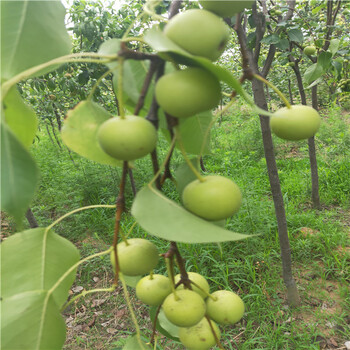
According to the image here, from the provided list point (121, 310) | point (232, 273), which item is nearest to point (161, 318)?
point (232, 273)

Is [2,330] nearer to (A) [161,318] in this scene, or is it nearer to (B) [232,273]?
(A) [161,318]

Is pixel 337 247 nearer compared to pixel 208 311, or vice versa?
pixel 208 311

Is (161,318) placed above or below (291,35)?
below

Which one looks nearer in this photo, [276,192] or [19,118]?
[19,118]

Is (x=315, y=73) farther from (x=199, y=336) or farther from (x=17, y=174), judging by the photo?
(x=17, y=174)

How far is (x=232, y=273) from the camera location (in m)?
2.46

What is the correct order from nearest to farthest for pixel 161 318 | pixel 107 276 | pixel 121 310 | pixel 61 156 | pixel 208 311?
1. pixel 208 311
2. pixel 161 318
3. pixel 121 310
4. pixel 107 276
5. pixel 61 156

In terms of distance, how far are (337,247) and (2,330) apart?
286cm

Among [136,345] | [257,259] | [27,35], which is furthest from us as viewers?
[257,259]

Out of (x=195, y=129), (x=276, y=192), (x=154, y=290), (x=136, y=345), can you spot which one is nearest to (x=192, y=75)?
(x=195, y=129)

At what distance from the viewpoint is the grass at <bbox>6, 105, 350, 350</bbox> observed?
85.7 inches

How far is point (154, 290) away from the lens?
672 millimetres

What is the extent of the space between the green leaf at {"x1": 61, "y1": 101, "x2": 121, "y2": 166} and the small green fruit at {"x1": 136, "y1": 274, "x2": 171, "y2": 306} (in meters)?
Result: 0.29

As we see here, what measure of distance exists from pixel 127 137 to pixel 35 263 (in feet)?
1.21
